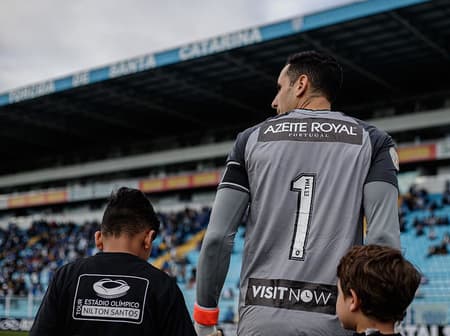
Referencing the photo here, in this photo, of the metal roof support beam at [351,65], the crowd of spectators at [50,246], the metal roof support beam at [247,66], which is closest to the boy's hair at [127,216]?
the crowd of spectators at [50,246]

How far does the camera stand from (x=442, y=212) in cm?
2423

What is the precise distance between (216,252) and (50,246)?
106ft

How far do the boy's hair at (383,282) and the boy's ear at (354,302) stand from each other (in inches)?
0.5

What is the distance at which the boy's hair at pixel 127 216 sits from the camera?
3016 mm

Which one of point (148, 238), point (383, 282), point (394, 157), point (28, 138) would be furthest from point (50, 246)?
point (383, 282)

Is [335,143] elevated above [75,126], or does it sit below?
below

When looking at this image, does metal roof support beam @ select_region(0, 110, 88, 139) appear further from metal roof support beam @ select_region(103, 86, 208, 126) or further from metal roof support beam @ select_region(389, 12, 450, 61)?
metal roof support beam @ select_region(389, 12, 450, 61)

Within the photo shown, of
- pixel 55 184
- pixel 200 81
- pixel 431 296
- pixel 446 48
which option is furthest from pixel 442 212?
pixel 55 184

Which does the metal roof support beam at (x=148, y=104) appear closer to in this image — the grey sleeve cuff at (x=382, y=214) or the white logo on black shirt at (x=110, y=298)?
the white logo on black shirt at (x=110, y=298)

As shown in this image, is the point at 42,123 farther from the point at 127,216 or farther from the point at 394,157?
the point at 394,157

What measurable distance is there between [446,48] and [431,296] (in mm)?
11178

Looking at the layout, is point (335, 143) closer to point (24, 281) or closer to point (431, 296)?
point (431, 296)

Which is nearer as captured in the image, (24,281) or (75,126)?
(24,281)

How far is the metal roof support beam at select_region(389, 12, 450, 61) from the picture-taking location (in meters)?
21.9
